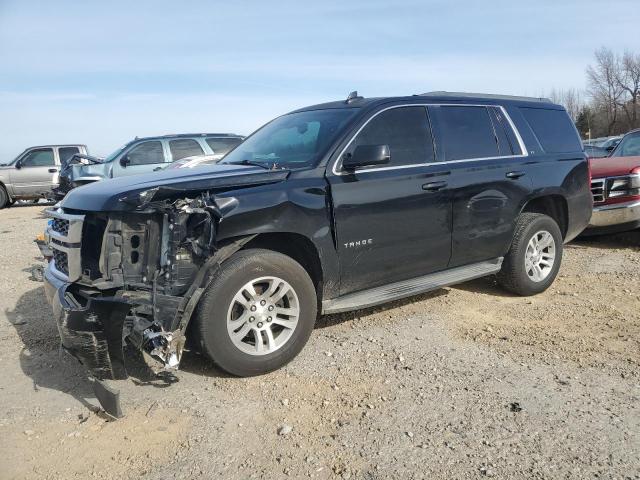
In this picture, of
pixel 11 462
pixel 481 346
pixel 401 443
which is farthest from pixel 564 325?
pixel 11 462

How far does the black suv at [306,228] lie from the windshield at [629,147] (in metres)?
4.26

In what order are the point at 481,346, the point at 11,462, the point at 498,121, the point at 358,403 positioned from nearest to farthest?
the point at 11,462 → the point at 358,403 → the point at 481,346 → the point at 498,121

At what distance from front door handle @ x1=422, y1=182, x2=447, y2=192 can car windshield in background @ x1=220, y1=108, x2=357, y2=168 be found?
2.82ft

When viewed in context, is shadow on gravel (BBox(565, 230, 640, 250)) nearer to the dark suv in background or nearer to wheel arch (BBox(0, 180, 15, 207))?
the dark suv in background

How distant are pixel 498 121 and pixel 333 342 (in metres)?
2.76

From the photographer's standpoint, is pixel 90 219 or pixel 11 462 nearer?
pixel 11 462

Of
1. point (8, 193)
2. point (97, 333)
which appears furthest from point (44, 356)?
point (8, 193)

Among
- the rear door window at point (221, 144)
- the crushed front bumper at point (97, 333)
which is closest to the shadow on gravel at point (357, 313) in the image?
the crushed front bumper at point (97, 333)

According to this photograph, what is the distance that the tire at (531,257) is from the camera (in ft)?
17.5

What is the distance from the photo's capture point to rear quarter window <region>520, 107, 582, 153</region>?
5637mm

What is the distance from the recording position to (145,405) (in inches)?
137

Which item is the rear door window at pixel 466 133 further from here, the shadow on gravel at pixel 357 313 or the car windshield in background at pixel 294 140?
the shadow on gravel at pixel 357 313

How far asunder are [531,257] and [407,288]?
1744 millimetres

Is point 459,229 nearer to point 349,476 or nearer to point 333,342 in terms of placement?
point 333,342
